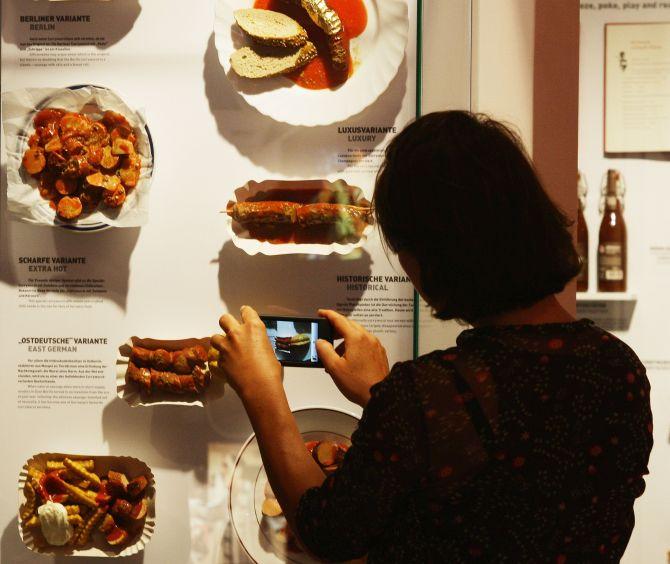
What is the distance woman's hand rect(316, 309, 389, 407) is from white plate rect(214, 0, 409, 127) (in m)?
0.44

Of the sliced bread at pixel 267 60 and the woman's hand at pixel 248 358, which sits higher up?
the sliced bread at pixel 267 60

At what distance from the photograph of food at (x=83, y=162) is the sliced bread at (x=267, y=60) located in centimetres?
26

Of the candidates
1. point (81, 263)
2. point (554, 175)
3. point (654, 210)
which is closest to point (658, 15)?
point (654, 210)

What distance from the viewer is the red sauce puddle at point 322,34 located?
1459mm

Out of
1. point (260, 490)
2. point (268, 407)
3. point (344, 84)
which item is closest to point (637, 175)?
point (344, 84)

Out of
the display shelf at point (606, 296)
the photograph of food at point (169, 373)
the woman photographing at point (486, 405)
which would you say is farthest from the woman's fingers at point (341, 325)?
the display shelf at point (606, 296)

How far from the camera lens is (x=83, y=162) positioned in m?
1.41

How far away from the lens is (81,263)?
154 cm

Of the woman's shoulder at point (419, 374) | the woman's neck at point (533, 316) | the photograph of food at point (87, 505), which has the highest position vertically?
the woman's neck at point (533, 316)

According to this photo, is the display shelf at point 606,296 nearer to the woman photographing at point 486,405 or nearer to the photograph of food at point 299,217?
the photograph of food at point 299,217

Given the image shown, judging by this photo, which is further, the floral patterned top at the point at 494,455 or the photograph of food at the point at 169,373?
the photograph of food at the point at 169,373

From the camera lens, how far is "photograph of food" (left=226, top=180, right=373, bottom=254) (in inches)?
55.9

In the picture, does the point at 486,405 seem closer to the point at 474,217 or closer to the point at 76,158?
the point at 474,217

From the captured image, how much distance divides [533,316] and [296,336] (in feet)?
1.83
